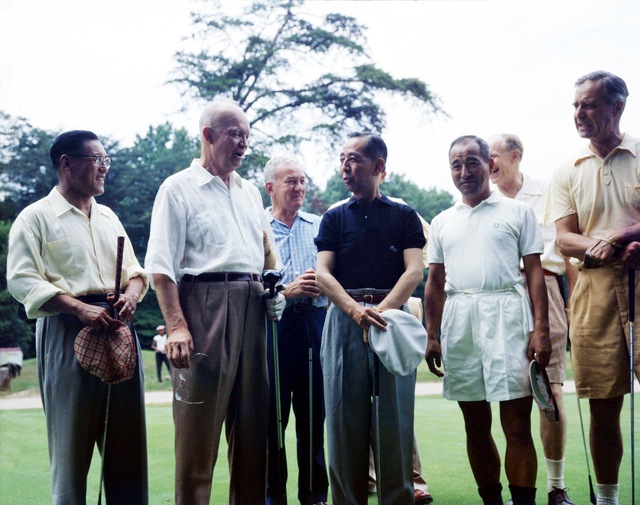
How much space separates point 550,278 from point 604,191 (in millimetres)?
912

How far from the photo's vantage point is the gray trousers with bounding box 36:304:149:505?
3285mm

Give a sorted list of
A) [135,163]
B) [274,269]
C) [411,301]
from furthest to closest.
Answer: [135,163] → [411,301] → [274,269]

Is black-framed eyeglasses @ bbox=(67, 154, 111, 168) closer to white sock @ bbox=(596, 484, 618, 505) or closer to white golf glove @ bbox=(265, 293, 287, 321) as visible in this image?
white golf glove @ bbox=(265, 293, 287, 321)

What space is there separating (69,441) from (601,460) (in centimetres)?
234

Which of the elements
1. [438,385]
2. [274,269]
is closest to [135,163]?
[438,385]

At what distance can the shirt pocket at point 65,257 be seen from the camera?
3367mm

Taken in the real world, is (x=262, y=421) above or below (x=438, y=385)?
above

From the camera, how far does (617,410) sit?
3.58 meters

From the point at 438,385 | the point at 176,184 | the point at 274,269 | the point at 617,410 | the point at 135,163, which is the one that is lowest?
the point at 438,385

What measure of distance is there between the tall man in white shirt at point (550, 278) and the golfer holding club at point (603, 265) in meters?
0.50

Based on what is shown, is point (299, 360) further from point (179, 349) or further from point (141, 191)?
point (141, 191)

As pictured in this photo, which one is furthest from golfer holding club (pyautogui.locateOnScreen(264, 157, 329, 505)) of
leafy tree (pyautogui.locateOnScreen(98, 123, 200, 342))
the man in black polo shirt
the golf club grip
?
leafy tree (pyautogui.locateOnScreen(98, 123, 200, 342))

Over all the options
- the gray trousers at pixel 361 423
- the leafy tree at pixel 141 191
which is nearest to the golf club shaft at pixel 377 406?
the gray trousers at pixel 361 423

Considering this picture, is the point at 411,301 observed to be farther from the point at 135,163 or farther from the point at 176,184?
the point at 135,163
